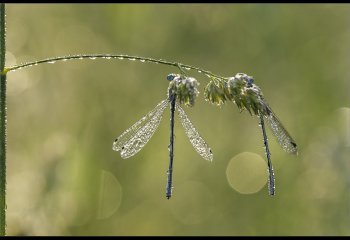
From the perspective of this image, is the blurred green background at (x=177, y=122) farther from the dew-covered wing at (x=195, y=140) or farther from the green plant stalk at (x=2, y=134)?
the green plant stalk at (x=2, y=134)

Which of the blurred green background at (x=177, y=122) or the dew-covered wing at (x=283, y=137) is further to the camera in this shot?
the blurred green background at (x=177, y=122)

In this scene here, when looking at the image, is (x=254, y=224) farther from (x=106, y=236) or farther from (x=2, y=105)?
(x=2, y=105)

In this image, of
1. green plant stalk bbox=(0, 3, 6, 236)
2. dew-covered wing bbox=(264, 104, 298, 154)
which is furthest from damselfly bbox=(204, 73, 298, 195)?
green plant stalk bbox=(0, 3, 6, 236)

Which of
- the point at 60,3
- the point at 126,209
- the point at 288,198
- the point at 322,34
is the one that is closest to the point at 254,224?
the point at 288,198

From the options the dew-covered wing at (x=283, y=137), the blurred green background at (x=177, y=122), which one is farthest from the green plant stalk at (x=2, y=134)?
the blurred green background at (x=177, y=122)

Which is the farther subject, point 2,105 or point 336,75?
point 336,75

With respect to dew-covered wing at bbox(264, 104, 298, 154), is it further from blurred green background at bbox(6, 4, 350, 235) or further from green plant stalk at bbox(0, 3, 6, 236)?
blurred green background at bbox(6, 4, 350, 235)

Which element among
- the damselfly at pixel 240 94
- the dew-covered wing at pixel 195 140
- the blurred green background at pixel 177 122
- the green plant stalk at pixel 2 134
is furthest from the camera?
the blurred green background at pixel 177 122
